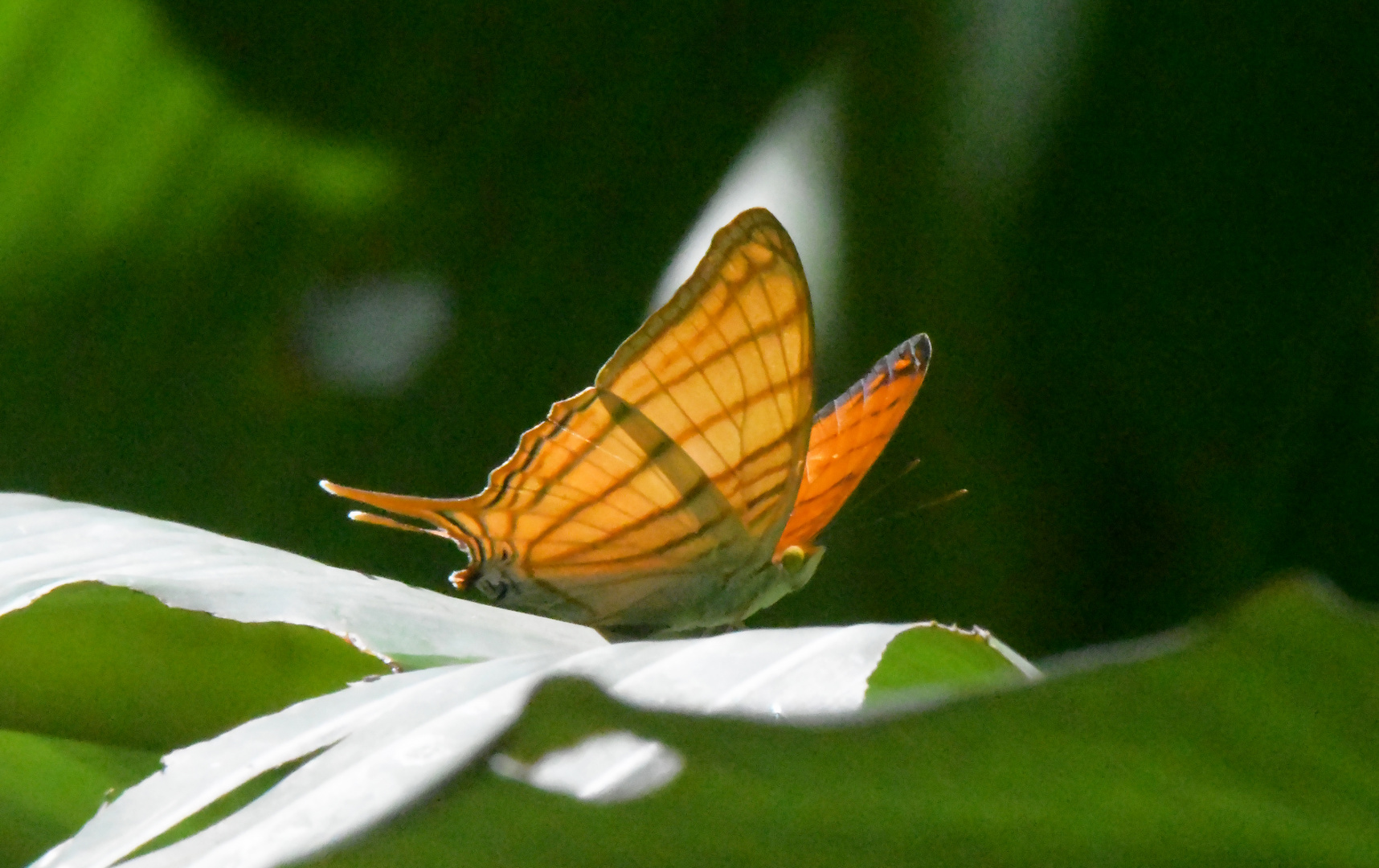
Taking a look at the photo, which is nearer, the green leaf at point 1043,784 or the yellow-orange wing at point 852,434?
the green leaf at point 1043,784

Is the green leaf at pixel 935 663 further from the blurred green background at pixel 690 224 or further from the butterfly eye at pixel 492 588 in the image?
the blurred green background at pixel 690 224

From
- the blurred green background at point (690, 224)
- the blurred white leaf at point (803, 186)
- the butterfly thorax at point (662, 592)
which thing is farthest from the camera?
the blurred white leaf at point (803, 186)

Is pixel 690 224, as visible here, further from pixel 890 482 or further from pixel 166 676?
pixel 166 676

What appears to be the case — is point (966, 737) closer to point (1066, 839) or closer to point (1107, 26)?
point (1066, 839)

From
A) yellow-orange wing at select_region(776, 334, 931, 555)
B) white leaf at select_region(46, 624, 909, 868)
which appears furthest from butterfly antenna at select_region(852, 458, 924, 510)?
white leaf at select_region(46, 624, 909, 868)

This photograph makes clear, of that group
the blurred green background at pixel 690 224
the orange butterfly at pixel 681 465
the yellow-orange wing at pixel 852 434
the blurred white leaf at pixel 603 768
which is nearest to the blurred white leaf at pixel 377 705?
the blurred white leaf at pixel 603 768

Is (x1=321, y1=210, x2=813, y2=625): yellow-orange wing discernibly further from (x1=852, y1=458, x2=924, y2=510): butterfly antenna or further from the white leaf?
the white leaf
